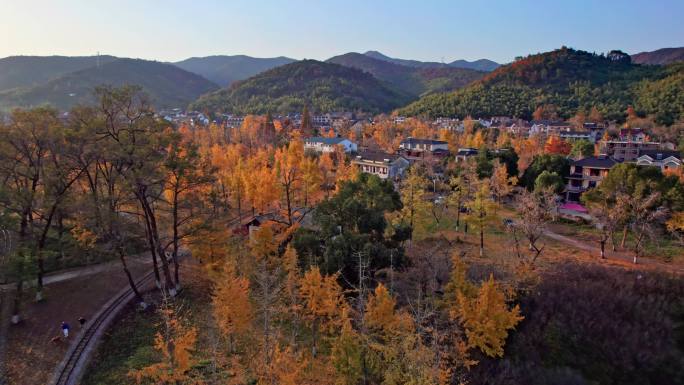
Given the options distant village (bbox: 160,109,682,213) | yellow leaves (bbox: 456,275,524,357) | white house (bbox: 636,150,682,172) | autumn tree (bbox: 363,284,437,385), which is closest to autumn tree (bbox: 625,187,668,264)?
distant village (bbox: 160,109,682,213)

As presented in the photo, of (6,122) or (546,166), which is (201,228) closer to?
(6,122)

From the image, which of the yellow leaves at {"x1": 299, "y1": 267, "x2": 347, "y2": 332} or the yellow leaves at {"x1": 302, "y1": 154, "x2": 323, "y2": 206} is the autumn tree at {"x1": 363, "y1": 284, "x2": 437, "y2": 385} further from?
the yellow leaves at {"x1": 302, "y1": 154, "x2": 323, "y2": 206}

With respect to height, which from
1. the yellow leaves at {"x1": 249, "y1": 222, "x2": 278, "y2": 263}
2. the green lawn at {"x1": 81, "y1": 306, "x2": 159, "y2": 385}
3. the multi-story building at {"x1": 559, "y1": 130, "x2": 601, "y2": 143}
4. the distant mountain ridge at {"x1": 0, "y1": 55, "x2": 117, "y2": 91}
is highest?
the distant mountain ridge at {"x1": 0, "y1": 55, "x2": 117, "y2": 91}

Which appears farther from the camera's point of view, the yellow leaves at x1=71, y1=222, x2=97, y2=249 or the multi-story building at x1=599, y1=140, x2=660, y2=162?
the multi-story building at x1=599, y1=140, x2=660, y2=162

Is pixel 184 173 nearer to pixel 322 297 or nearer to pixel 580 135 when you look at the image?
pixel 322 297

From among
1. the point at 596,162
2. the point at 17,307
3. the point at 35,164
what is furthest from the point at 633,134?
the point at 17,307

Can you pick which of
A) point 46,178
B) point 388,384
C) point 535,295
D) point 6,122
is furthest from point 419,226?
point 6,122

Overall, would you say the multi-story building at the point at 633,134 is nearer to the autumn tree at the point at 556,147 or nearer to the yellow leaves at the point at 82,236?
the autumn tree at the point at 556,147
